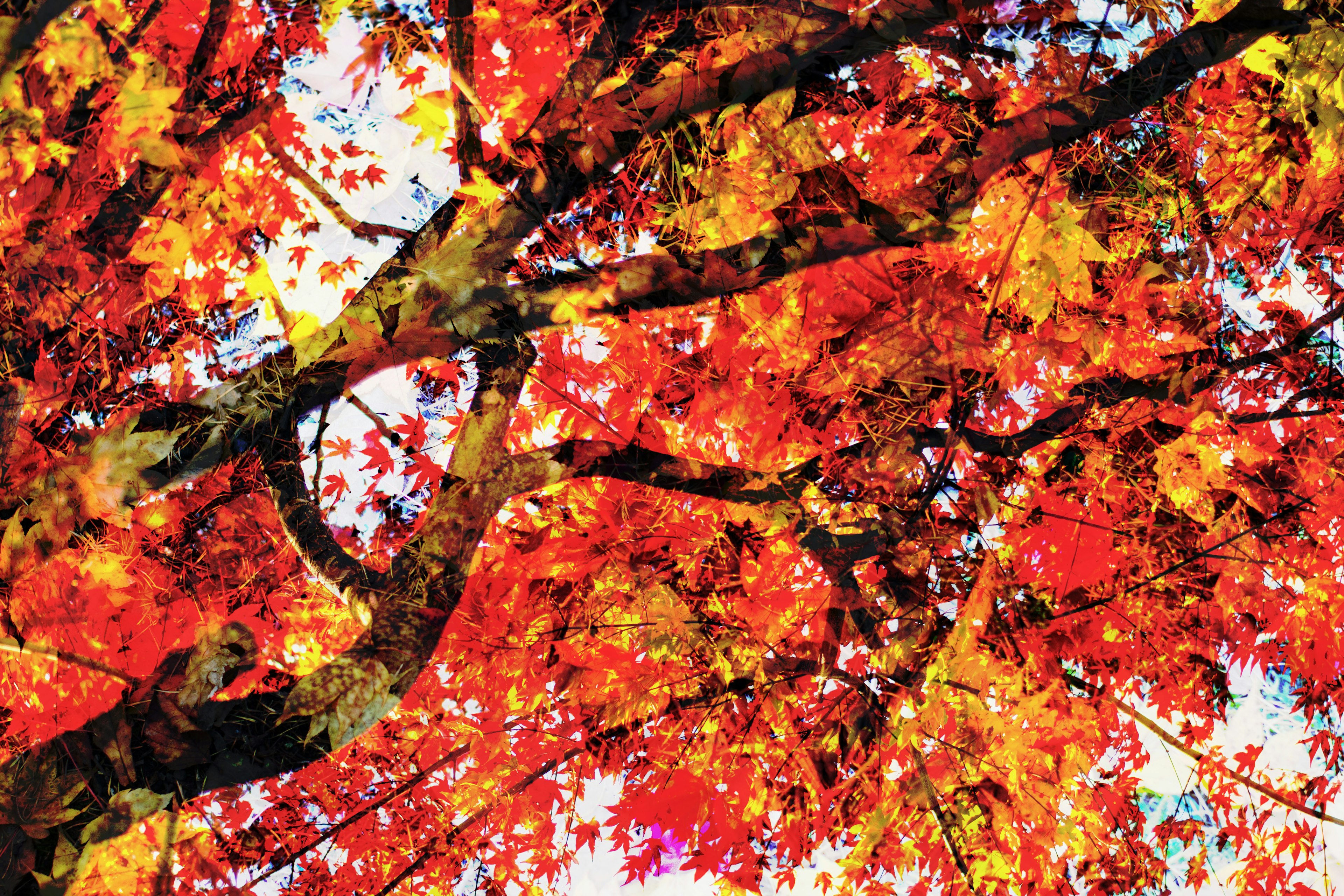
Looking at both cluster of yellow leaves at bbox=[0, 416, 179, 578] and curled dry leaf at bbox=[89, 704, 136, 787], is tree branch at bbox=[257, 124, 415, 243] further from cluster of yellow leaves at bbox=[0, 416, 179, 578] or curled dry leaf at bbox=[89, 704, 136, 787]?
curled dry leaf at bbox=[89, 704, 136, 787]

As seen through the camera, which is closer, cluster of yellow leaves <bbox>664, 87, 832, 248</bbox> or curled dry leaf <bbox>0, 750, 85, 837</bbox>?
curled dry leaf <bbox>0, 750, 85, 837</bbox>

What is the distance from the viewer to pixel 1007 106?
354cm

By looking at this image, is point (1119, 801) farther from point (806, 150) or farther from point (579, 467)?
point (806, 150)

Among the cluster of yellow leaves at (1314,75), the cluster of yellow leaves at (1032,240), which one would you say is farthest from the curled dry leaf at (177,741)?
the cluster of yellow leaves at (1314,75)

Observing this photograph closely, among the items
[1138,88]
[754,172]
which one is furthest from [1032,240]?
[754,172]

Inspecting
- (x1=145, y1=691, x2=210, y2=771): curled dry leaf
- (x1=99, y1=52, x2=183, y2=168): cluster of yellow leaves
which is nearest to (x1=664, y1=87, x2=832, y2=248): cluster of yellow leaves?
(x1=145, y1=691, x2=210, y2=771): curled dry leaf

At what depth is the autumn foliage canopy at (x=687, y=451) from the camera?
10.6ft

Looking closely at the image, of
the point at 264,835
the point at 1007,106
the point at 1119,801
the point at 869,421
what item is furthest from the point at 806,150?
the point at 264,835

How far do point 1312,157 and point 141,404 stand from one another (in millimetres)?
6291

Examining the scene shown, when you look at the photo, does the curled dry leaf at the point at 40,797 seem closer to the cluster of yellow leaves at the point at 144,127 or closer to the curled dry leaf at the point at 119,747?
the curled dry leaf at the point at 119,747

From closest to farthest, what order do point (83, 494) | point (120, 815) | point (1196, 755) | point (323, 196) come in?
point (120, 815), point (83, 494), point (1196, 755), point (323, 196)

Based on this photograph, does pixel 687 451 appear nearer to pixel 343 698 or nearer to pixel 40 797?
pixel 343 698

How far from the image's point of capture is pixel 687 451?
4102 mm

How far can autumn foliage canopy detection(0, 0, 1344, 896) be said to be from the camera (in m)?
3.23
